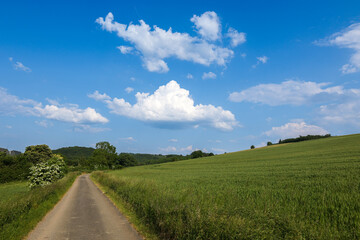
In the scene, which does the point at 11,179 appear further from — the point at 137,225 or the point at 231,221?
the point at 231,221

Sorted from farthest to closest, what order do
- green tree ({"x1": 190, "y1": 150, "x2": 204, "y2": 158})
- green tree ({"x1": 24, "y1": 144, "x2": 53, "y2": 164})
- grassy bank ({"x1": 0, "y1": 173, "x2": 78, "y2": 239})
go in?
green tree ({"x1": 190, "y1": 150, "x2": 204, "y2": 158}) < green tree ({"x1": 24, "y1": 144, "x2": 53, "y2": 164}) < grassy bank ({"x1": 0, "y1": 173, "x2": 78, "y2": 239})

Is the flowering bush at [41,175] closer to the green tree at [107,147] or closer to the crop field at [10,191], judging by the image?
the crop field at [10,191]

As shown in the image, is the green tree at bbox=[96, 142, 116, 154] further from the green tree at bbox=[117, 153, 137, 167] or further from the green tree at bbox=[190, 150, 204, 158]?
the green tree at bbox=[190, 150, 204, 158]

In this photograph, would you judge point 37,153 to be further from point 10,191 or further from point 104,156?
point 10,191

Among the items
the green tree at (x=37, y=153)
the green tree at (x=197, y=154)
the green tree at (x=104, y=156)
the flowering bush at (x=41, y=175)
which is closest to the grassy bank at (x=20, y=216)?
the flowering bush at (x=41, y=175)

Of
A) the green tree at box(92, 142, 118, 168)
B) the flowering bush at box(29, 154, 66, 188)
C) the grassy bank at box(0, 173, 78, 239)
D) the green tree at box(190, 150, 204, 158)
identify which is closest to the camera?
the grassy bank at box(0, 173, 78, 239)

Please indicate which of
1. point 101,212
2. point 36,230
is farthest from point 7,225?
point 101,212

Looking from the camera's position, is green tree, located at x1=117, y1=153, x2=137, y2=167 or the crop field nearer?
the crop field

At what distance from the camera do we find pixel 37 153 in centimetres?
7856

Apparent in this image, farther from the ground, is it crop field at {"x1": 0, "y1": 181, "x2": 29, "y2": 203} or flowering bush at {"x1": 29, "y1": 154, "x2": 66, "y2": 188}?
flowering bush at {"x1": 29, "y1": 154, "x2": 66, "y2": 188}

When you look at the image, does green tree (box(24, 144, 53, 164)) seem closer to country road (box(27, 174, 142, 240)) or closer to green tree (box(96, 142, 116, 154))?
green tree (box(96, 142, 116, 154))

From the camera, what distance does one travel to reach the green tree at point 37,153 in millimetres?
77188

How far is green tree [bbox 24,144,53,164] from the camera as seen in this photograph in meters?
77.2

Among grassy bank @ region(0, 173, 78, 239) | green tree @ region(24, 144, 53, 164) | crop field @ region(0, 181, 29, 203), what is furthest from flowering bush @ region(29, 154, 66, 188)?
green tree @ region(24, 144, 53, 164)
